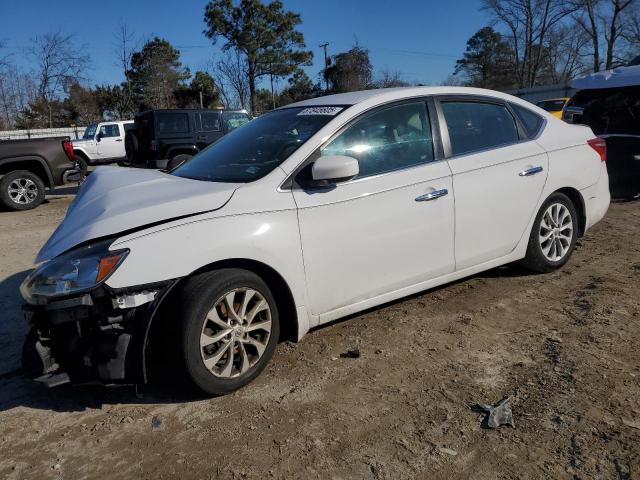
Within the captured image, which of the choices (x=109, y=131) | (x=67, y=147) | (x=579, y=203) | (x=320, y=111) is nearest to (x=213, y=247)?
(x=320, y=111)

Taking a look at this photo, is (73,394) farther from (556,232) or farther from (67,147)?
(67,147)

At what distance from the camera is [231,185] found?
10.2 ft

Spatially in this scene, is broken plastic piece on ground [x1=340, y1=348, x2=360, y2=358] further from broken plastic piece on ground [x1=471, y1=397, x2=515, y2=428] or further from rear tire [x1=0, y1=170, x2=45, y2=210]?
rear tire [x1=0, y1=170, x2=45, y2=210]

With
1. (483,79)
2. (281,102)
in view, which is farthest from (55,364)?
(483,79)

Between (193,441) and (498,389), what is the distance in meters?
1.66

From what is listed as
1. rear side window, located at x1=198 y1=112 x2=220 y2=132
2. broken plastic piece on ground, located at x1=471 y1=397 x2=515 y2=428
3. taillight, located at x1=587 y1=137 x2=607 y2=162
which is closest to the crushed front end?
broken plastic piece on ground, located at x1=471 y1=397 x2=515 y2=428

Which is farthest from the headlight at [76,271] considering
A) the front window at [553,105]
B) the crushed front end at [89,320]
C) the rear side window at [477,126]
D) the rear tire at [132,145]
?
the front window at [553,105]

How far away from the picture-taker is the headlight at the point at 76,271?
258cm

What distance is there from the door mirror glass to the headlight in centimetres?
116

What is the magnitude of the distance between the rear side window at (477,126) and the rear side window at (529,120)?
116mm

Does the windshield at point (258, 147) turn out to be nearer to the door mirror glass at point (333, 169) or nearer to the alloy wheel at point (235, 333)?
the door mirror glass at point (333, 169)

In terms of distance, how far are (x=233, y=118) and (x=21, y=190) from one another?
207 inches

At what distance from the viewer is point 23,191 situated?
988cm

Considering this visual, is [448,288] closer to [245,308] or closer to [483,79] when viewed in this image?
[245,308]
